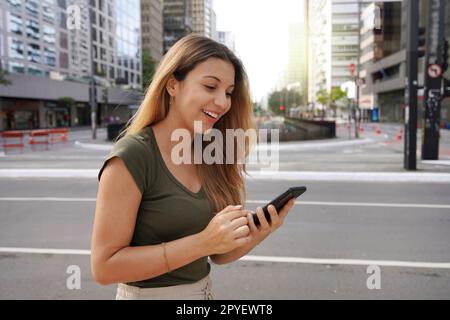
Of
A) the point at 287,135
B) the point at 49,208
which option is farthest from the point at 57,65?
the point at 49,208

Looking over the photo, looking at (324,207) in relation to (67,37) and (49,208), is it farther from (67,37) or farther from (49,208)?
(67,37)

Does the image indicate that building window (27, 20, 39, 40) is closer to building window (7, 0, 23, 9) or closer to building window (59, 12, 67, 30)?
building window (7, 0, 23, 9)

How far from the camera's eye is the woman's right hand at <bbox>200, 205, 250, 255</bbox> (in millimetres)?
1374

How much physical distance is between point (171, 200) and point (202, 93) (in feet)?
1.41

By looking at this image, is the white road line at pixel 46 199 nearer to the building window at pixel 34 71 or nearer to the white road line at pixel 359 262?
the white road line at pixel 359 262

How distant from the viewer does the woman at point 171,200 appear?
140 cm

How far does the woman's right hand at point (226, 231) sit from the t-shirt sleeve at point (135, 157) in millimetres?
288

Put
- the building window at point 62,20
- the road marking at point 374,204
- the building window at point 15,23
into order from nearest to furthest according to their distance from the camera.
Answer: the road marking at point 374,204
the building window at point 15,23
the building window at point 62,20

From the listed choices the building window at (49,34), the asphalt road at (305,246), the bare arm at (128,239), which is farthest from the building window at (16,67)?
the bare arm at (128,239)

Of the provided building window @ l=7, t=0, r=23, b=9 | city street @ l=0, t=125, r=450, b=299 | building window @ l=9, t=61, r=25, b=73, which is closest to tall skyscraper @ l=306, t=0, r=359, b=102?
building window @ l=7, t=0, r=23, b=9

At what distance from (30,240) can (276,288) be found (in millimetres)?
3465

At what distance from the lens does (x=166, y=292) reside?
5.26 feet

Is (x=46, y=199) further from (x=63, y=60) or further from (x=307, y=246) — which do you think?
(x=63, y=60)

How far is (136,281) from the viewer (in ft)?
5.21
